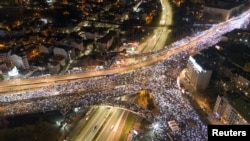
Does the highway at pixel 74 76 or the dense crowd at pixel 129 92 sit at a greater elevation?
the highway at pixel 74 76

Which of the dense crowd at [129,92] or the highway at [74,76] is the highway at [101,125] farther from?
the highway at [74,76]

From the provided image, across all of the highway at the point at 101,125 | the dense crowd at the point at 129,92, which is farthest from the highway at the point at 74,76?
the highway at the point at 101,125

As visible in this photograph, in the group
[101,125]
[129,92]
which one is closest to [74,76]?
[129,92]

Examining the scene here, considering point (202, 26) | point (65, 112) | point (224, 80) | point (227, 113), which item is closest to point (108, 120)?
point (65, 112)

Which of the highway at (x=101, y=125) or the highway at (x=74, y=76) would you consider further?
the highway at (x=74, y=76)

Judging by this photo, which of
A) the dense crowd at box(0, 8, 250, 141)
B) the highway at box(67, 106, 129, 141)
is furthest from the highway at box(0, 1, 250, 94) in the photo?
the highway at box(67, 106, 129, 141)

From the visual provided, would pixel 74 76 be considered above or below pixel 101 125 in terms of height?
above

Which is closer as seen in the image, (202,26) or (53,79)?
(53,79)

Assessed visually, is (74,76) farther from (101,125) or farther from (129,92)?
(101,125)

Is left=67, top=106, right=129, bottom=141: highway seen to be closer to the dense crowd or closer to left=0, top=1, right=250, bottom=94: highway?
the dense crowd

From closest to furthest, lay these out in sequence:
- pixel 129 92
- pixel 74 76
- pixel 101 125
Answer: pixel 101 125
pixel 129 92
pixel 74 76

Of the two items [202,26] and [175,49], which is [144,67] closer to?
[175,49]
